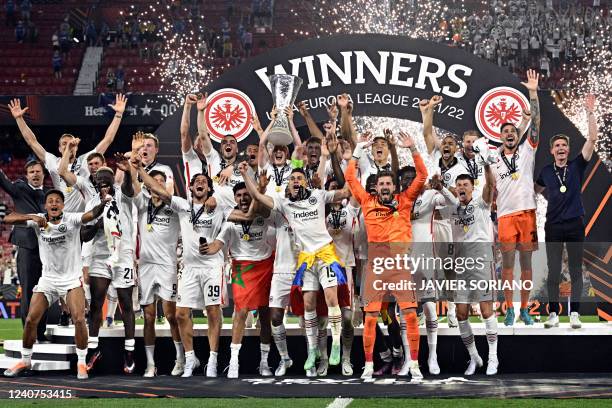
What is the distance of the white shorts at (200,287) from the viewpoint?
9391mm

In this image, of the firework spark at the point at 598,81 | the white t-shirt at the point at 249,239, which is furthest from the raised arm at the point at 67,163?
the firework spark at the point at 598,81

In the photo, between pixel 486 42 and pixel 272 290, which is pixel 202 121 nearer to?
pixel 272 290

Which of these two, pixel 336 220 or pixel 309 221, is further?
pixel 336 220

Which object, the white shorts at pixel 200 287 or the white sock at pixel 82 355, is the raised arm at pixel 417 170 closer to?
the white shorts at pixel 200 287

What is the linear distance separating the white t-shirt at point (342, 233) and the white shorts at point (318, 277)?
0.48m

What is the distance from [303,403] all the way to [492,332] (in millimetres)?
2560

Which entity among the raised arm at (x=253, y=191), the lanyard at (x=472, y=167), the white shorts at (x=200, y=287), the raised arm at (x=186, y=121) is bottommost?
the white shorts at (x=200, y=287)

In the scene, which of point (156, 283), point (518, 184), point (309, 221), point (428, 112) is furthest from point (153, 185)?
point (518, 184)

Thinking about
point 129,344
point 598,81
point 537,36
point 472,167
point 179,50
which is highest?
point 537,36

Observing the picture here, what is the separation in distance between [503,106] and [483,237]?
3205mm

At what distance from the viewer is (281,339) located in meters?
9.42

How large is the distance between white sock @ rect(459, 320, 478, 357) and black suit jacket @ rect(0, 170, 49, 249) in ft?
14.6

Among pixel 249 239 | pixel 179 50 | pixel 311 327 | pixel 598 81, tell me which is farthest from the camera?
pixel 179 50

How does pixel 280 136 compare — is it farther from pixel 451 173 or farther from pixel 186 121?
pixel 451 173
